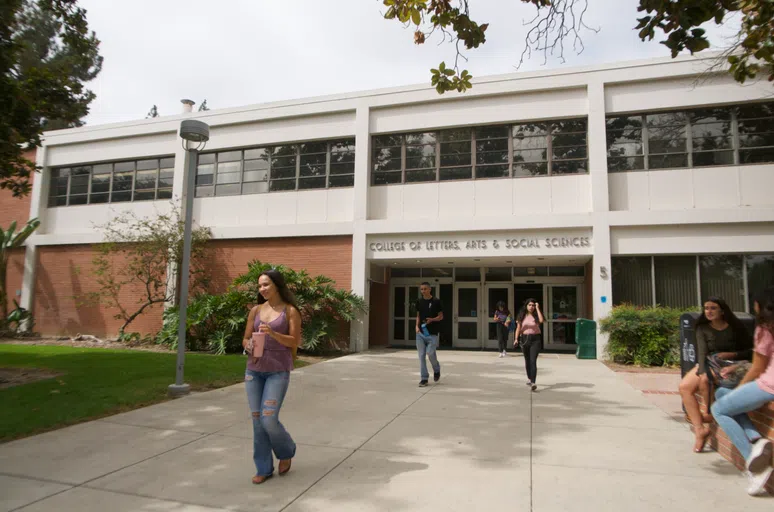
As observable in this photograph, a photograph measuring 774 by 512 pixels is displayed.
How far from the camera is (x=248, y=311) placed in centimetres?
1462

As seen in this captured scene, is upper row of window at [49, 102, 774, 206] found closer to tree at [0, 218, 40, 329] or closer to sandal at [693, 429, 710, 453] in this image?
tree at [0, 218, 40, 329]

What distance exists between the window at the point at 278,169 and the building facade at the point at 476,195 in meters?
0.05

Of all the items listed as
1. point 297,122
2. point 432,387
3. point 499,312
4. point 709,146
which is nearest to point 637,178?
point 709,146

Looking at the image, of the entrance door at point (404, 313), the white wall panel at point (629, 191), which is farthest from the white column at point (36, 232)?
the white wall panel at point (629, 191)

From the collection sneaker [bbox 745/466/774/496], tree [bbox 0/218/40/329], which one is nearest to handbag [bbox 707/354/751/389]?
sneaker [bbox 745/466/774/496]

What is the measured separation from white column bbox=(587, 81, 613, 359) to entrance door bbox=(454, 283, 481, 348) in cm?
421

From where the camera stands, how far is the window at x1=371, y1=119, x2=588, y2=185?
1483 cm

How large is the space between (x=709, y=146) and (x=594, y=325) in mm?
5877

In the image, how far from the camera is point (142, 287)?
18.4 m

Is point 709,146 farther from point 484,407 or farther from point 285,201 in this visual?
point 285,201

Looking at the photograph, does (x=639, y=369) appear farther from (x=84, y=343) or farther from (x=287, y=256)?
(x=84, y=343)

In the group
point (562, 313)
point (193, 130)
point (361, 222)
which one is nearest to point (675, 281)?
point (562, 313)

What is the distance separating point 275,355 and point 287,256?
12.9 metres

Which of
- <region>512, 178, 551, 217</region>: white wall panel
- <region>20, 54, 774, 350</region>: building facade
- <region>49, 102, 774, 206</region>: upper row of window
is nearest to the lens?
<region>20, 54, 774, 350</region>: building facade
